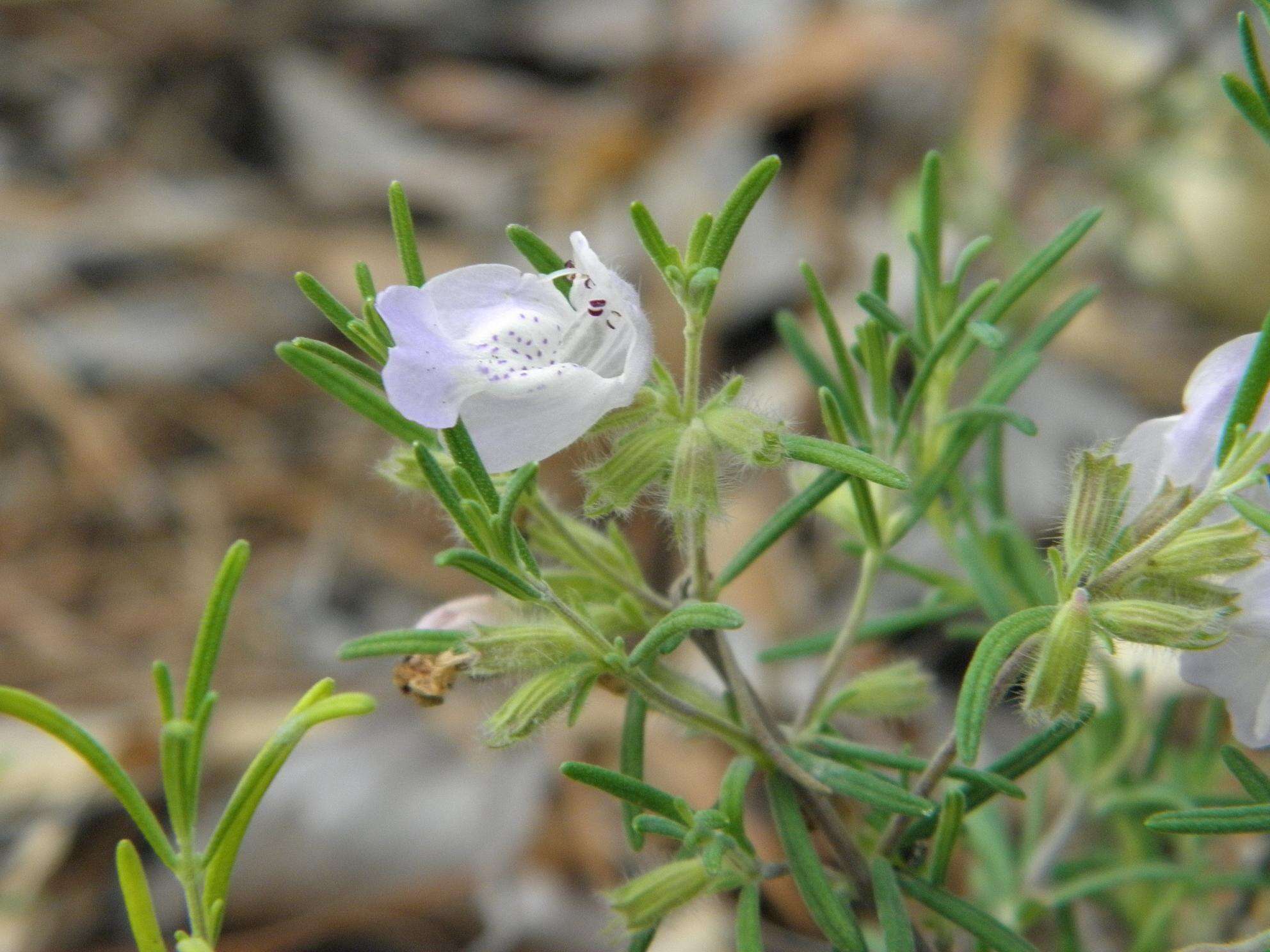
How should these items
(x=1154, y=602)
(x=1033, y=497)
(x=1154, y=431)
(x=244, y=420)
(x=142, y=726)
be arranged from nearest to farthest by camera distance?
(x=1154, y=602)
(x=1154, y=431)
(x=142, y=726)
(x=1033, y=497)
(x=244, y=420)

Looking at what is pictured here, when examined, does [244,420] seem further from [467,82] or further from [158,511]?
[467,82]

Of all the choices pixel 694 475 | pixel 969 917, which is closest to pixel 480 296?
pixel 694 475

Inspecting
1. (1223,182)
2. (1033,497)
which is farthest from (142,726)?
(1223,182)

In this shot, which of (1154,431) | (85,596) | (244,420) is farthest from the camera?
(244,420)

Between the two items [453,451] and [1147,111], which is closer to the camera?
[453,451]

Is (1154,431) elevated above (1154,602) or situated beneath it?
elevated above

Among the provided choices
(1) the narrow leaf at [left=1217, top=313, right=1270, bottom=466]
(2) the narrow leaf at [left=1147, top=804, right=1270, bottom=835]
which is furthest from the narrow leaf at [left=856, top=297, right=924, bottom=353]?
(2) the narrow leaf at [left=1147, top=804, right=1270, bottom=835]

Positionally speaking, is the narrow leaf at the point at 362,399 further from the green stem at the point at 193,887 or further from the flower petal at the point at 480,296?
the green stem at the point at 193,887

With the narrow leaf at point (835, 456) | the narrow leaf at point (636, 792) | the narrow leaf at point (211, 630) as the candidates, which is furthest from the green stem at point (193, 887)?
the narrow leaf at point (835, 456)
